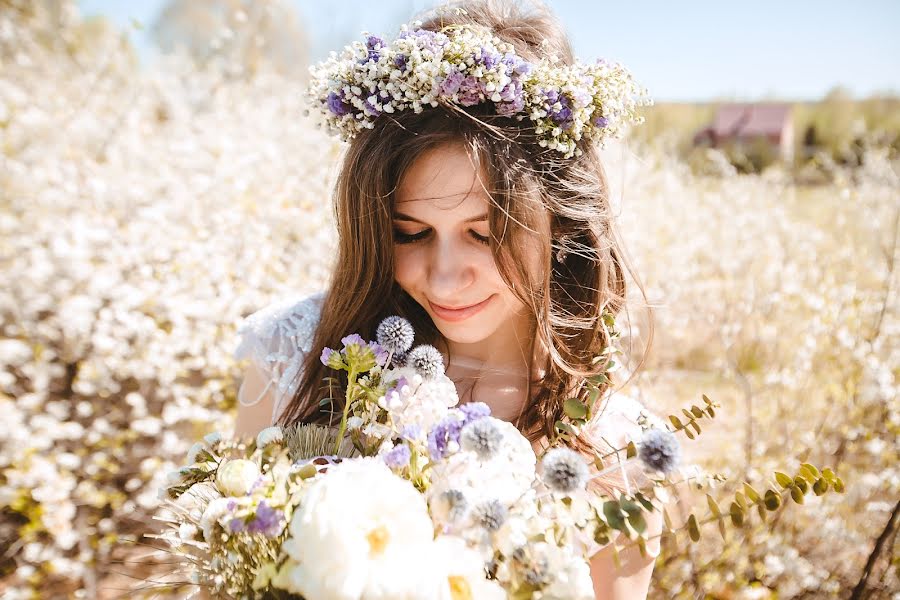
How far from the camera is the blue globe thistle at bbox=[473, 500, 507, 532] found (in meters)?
0.66

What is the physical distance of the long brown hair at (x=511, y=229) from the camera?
131 centimetres

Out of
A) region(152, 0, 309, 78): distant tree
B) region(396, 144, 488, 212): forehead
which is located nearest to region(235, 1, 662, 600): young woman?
region(396, 144, 488, 212): forehead

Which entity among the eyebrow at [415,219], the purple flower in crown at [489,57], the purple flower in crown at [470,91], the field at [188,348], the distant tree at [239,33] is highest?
the distant tree at [239,33]

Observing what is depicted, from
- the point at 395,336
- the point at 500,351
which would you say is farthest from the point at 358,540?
the point at 500,351

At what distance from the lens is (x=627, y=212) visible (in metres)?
4.39

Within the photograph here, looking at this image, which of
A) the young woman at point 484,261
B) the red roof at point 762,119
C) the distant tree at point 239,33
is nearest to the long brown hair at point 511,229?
the young woman at point 484,261

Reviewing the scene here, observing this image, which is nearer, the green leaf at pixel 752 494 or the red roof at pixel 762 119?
the green leaf at pixel 752 494

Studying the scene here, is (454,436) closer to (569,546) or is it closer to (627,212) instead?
(569,546)

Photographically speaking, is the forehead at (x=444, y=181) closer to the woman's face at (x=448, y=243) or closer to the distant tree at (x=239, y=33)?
the woman's face at (x=448, y=243)

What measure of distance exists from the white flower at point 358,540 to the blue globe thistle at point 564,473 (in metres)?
0.15

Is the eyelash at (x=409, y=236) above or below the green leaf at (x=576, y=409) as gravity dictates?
above

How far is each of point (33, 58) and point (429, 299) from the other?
5.54m

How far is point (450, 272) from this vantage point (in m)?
1.33

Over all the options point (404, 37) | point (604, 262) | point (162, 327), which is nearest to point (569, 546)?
point (604, 262)
